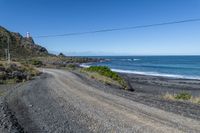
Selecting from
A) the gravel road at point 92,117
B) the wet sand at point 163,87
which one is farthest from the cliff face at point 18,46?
the gravel road at point 92,117

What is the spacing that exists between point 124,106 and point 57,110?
10.3 ft

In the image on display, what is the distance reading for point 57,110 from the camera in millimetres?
14172

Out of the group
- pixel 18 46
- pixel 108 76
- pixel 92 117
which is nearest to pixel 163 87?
pixel 108 76

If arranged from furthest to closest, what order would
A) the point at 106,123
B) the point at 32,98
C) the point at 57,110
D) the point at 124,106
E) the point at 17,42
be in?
the point at 17,42 → the point at 32,98 → the point at 124,106 → the point at 57,110 → the point at 106,123

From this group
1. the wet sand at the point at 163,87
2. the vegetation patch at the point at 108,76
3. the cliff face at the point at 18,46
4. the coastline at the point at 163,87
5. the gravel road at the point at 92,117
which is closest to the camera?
the gravel road at the point at 92,117

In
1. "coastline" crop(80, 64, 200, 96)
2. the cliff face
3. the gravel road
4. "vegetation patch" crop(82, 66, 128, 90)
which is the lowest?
"coastline" crop(80, 64, 200, 96)

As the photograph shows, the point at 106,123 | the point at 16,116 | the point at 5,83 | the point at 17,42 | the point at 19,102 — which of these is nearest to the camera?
the point at 106,123

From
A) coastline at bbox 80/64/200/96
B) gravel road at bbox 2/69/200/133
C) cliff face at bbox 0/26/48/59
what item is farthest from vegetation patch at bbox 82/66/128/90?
cliff face at bbox 0/26/48/59

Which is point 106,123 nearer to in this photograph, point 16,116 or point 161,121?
point 161,121

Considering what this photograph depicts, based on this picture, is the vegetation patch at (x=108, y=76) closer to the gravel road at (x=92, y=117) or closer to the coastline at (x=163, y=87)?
the coastline at (x=163, y=87)

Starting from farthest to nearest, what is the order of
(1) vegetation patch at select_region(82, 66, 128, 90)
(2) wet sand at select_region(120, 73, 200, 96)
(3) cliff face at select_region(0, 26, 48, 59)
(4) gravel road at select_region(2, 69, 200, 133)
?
(3) cliff face at select_region(0, 26, 48, 59), (1) vegetation patch at select_region(82, 66, 128, 90), (2) wet sand at select_region(120, 73, 200, 96), (4) gravel road at select_region(2, 69, 200, 133)

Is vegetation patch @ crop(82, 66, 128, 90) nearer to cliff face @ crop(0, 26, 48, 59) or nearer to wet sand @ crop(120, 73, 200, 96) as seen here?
wet sand @ crop(120, 73, 200, 96)

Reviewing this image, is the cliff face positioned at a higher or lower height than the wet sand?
higher

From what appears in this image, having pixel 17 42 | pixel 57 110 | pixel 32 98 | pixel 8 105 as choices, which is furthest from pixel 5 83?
pixel 17 42
